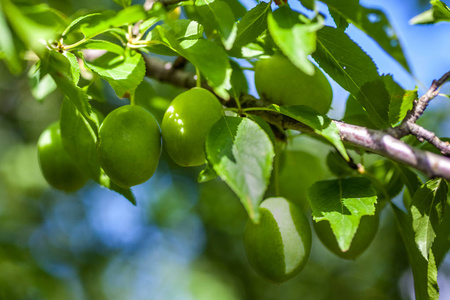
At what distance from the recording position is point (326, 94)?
79 centimetres

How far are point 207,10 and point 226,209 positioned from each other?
1.82 meters

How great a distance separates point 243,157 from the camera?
Result: 55cm

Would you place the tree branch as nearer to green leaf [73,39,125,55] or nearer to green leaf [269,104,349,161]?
green leaf [269,104,349,161]

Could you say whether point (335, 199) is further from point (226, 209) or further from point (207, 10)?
point (226, 209)

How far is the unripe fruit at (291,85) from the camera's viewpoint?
78 cm

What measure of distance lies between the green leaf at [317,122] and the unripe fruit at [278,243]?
0.59ft

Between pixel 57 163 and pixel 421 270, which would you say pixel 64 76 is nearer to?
pixel 57 163

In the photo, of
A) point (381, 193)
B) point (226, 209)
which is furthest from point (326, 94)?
point (226, 209)

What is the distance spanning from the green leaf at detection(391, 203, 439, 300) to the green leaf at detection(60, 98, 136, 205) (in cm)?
51

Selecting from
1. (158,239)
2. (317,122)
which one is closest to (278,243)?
(317,122)

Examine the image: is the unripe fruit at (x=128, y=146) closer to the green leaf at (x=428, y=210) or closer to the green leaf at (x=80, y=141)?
the green leaf at (x=80, y=141)

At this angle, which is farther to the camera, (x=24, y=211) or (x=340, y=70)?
(x=24, y=211)

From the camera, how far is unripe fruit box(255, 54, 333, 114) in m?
0.78

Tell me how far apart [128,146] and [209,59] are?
7.9 inches
